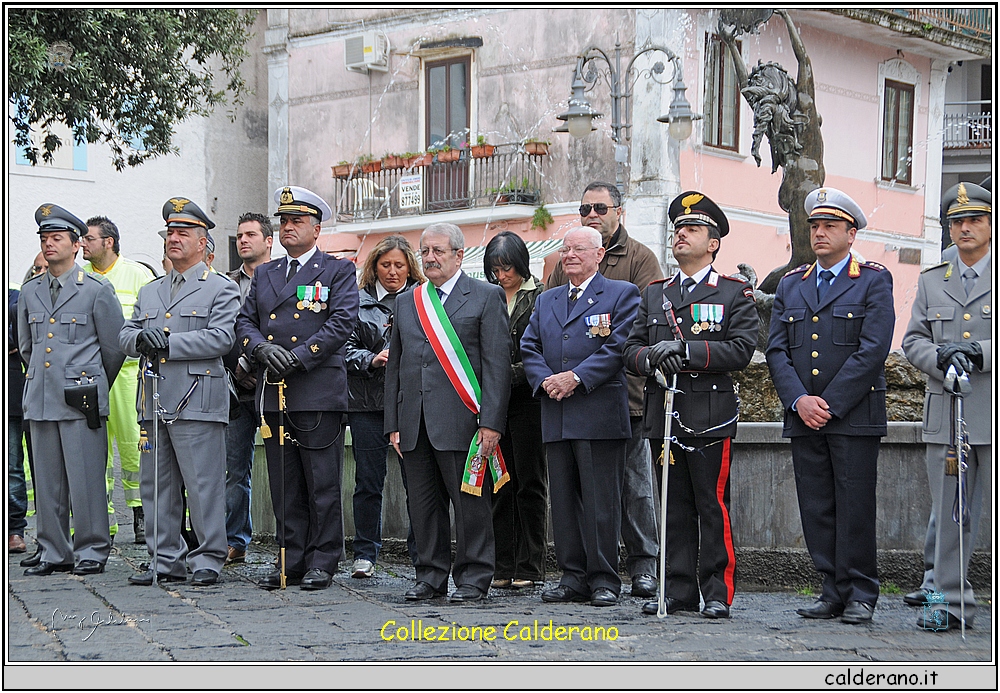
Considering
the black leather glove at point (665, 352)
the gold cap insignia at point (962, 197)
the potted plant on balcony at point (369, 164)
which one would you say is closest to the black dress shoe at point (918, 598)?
the black leather glove at point (665, 352)

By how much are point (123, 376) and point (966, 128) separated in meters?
22.0

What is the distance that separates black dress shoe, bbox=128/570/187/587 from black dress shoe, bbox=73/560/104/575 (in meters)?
0.34

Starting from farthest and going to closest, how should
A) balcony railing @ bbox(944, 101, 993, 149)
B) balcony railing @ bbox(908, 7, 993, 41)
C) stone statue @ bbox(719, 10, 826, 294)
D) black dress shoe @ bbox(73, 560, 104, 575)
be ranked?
balcony railing @ bbox(944, 101, 993, 149) → balcony railing @ bbox(908, 7, 993, 41) → stone statue @ bbox(719, 10, 826, 294) → black dress shoe @ bbox(73, 560, 104, 575)

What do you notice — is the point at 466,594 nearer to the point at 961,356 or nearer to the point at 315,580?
the point at 315,580

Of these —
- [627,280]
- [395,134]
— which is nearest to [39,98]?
[627,280]

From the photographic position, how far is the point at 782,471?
7.20 m

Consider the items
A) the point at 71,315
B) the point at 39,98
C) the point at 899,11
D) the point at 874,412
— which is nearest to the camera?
the point at 874,412

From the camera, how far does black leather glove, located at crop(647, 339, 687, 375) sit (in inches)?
247

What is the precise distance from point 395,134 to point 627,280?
16234 millimetres

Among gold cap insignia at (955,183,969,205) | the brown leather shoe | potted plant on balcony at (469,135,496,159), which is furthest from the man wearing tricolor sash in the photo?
potted plant on balcony at (469,135,496,159)

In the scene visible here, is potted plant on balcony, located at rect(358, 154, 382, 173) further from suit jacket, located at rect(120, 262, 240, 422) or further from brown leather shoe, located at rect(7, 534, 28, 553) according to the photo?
suit jacket, located at rect(120, 262, 240, 422)

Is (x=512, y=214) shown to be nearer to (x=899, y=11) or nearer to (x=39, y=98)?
(x=899, y=11)

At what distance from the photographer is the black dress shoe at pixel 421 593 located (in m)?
6.76

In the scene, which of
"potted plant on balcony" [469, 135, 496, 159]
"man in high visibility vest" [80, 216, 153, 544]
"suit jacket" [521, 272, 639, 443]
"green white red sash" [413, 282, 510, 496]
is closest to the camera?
"suit jacket" [521, 272, 639, 443]
